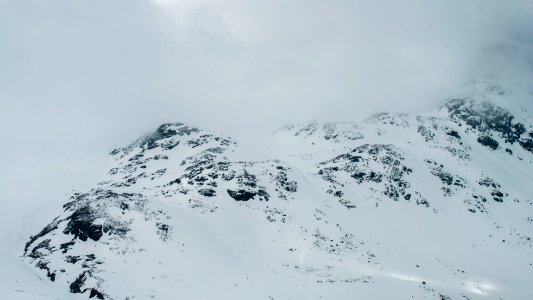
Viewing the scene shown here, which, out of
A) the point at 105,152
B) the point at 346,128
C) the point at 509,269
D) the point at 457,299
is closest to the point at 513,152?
the point at 346,128

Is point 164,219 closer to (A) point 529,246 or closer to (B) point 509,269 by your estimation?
(B) point 509,269

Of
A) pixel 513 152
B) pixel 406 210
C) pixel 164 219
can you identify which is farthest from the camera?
pixel 513 152

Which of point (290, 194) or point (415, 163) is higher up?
point (415, 163)

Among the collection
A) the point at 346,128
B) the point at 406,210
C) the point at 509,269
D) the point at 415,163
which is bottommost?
the point at 509,269

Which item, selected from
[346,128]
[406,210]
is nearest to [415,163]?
[406,210]

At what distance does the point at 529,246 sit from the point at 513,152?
59484 mm

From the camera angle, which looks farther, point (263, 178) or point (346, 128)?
point (346, 128)

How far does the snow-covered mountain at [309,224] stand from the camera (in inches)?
1708

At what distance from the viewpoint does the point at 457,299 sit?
46.7 meters

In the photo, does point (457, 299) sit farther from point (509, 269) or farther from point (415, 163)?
point (415, 163)

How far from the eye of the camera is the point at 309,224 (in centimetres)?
6397

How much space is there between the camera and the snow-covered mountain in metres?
43.4

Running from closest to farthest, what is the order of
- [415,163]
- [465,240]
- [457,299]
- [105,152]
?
[457,299] < [465,240] < [415,163] < [105,152]

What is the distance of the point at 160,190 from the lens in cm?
7412
